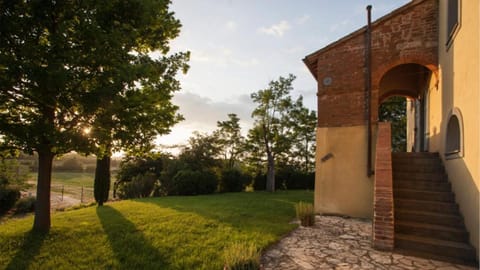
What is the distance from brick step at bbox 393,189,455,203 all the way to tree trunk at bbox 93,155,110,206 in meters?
12.4

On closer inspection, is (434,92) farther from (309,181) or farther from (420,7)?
(309,181)

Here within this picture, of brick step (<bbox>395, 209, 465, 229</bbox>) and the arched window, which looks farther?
the arched window

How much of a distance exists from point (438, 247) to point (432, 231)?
0.45 metres

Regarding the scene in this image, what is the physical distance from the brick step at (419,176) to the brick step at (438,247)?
6.02ft

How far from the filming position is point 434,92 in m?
7.19

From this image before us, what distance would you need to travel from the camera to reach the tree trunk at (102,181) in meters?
12.3

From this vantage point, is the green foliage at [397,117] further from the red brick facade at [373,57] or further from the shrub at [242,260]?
the shrub at [242,260]

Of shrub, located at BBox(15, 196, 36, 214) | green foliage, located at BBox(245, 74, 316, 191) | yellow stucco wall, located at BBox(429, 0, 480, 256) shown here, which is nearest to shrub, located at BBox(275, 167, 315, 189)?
green foliage, located at BBox(245, 74, 316, 191)

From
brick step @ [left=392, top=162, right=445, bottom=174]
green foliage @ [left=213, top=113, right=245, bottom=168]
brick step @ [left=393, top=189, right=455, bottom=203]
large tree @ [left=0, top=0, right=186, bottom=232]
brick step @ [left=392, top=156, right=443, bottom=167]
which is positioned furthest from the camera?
green foliage @ [left=213, top=113, right=245, bottom=168]

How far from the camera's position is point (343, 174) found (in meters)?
7.79

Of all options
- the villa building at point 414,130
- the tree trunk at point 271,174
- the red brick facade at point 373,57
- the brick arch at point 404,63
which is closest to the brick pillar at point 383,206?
the villa building at point 414,130

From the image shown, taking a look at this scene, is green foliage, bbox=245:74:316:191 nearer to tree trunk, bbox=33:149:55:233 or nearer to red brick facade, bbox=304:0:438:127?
red brick facade, bbox=304:0:438:127

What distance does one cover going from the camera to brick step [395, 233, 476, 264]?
4.23 metres

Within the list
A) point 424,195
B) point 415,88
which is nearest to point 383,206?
point 424,195
